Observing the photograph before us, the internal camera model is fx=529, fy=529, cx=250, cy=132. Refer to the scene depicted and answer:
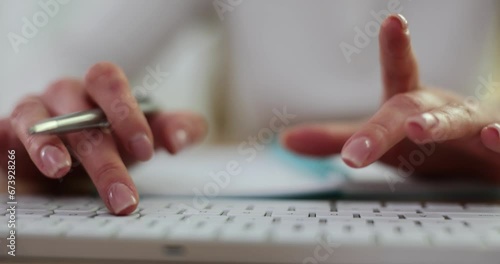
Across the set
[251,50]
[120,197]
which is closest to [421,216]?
[120,197]

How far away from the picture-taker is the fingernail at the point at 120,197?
0.28 m

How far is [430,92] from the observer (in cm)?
37

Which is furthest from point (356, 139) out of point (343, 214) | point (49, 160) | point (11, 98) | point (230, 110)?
point (230, 110)

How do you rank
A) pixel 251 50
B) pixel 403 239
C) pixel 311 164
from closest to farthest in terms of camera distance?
pixel 403 239 → pixel 311 164 → pixel 251 50

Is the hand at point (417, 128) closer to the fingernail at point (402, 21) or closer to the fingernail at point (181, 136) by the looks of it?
the fingernail at point (402, 21)

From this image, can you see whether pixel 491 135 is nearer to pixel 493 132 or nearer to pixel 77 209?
pixel 493 132

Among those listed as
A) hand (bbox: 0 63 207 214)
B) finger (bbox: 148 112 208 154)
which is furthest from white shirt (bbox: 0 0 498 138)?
hand (bbox: 0 63 207 214)

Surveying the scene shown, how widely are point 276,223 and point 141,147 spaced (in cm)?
14

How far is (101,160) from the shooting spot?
33 centimetres

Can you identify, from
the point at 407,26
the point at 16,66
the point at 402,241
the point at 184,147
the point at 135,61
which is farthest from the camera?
the point at 135,61

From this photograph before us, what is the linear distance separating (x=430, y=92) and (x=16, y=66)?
0.47 m

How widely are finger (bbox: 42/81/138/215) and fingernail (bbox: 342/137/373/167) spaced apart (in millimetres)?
121

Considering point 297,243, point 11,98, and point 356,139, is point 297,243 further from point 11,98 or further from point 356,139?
point 11,98

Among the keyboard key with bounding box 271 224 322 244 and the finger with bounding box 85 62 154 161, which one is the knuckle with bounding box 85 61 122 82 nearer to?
the finger with bounding box 85 62 154 161
